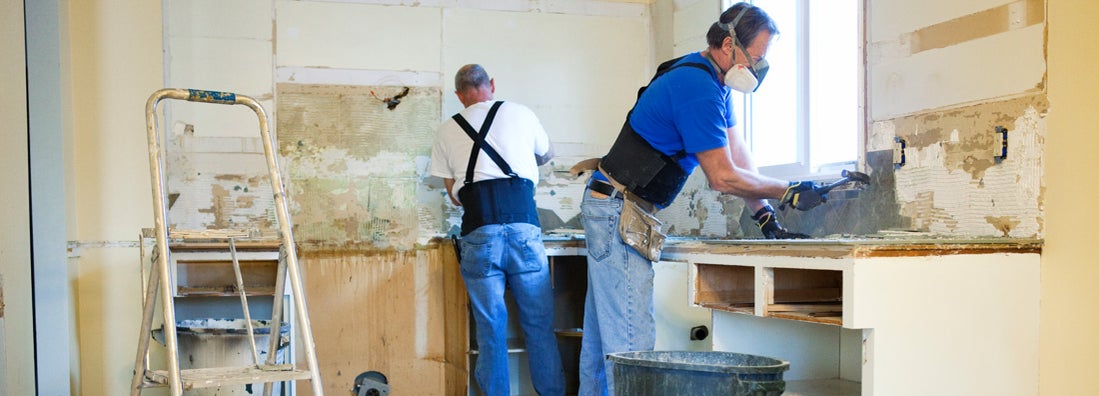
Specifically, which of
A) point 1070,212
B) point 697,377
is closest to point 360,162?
point 697,377

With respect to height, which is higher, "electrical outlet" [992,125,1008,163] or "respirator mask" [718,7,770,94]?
"respirator mask" [718,7,770,94]

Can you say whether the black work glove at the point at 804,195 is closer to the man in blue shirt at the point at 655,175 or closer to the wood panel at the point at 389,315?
the man in blue shirt at the point at 655,175

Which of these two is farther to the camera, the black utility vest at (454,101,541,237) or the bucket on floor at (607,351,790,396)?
the black utility vest at (454,101,541,237)

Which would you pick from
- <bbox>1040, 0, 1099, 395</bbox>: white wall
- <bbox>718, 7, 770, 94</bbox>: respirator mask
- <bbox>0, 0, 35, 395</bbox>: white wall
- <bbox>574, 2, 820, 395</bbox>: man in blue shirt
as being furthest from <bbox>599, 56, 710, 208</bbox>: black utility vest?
<bbox>0, 0, 35, 395</bbox>: white wall

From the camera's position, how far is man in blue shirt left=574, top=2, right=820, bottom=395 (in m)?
2.58

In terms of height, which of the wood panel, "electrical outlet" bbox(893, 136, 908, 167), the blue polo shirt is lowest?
the wood panel

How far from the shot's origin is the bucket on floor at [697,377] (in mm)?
1947

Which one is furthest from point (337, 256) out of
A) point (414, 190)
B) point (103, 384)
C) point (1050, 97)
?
point (1050, 97)

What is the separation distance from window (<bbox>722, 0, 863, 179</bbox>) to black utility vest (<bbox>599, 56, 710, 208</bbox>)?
0.67 metres

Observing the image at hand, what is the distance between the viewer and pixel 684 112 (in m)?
2.56

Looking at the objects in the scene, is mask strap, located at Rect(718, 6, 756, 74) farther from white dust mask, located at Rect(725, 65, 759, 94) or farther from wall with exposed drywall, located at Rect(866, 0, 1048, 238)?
wall with exposed drywall, located at Rect(866, 0, 1048, 238)

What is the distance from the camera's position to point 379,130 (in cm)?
427

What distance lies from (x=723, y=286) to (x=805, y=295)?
0.26 meters

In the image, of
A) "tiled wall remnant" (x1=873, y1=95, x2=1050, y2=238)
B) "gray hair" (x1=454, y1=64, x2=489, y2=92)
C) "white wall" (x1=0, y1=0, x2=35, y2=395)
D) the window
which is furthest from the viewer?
"gray hair" (x1=454, y1=64, x2=489, y2=92)
